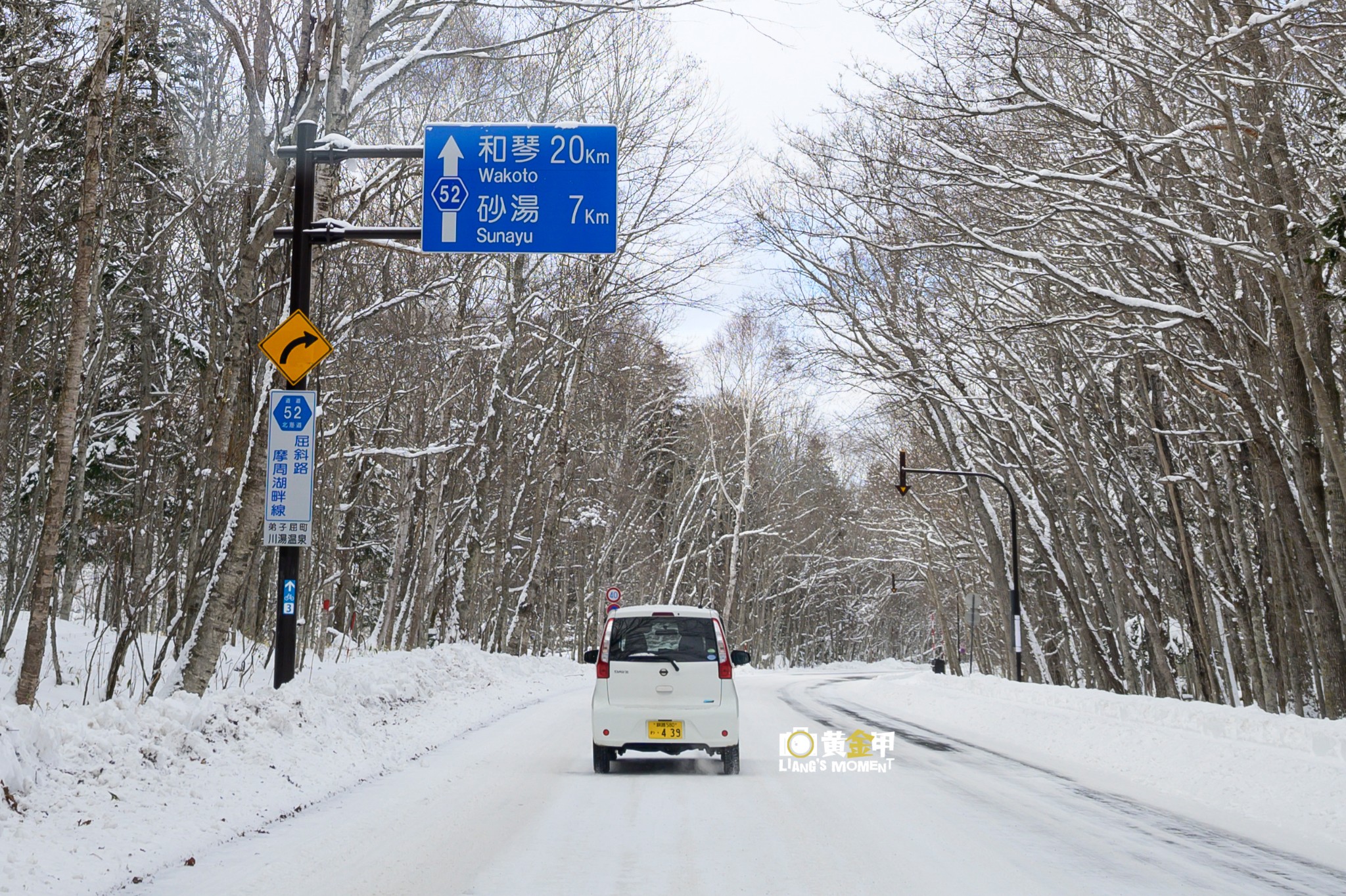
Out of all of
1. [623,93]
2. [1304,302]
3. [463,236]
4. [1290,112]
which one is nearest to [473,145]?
[463,236]

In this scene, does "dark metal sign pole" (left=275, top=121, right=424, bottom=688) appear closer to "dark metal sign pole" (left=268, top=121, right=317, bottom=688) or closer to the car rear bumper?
"dark metal sign pole" (left=268, top=121, right=317, bottom=688)

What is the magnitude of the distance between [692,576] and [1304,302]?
5149 centimetres

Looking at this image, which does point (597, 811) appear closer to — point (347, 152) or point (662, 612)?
point (662, 612)

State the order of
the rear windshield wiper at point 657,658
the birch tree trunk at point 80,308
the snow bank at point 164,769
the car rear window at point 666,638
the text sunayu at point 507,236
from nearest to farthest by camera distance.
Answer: the snow bank at point 164,769, the birch tree trunk at point 80,308, the rear windshield wiper at point 657,658, the car rear window at point 666,638, the text sunayu at point 507,236

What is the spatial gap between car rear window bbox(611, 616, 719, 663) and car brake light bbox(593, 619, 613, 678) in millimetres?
44

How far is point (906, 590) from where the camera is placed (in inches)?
3024

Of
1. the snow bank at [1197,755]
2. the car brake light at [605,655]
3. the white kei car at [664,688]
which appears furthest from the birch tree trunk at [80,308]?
the snow bank at [1197,755]

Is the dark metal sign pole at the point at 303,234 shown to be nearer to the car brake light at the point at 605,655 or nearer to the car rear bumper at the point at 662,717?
the car brake light at the point at 605,655

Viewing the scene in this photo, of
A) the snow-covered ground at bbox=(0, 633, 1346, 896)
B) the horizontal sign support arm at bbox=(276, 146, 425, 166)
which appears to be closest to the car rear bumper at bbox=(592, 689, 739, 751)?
the snow-covered ground at bbox=(0, 633, 1346, 896)

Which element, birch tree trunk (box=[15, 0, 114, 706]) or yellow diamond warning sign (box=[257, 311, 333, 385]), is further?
yellow diamond warning sign (box=[257, 311, 333, 385])

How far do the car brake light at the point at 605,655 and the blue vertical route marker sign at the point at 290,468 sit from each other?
346cm

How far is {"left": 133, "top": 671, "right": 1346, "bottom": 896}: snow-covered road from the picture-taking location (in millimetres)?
6391

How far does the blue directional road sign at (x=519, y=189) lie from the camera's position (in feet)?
42.1

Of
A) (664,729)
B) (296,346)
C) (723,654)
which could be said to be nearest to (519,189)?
(296,346)
